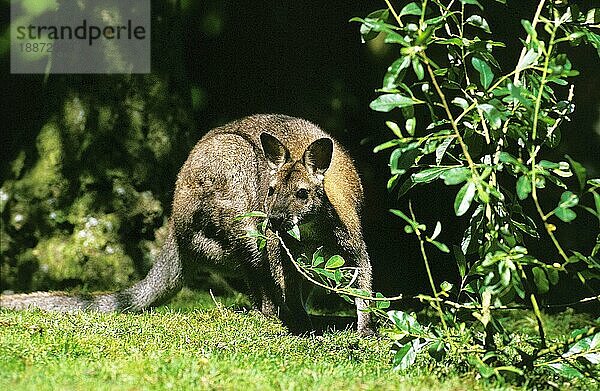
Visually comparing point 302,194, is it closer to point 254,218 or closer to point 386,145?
point 254,218

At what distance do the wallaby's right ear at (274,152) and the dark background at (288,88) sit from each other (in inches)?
41.8

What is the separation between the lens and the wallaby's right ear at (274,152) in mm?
6234

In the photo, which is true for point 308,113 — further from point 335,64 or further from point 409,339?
point 409,339

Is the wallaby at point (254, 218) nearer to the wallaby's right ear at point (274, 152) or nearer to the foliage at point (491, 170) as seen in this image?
the wallaby's right ear at point (274, 152)

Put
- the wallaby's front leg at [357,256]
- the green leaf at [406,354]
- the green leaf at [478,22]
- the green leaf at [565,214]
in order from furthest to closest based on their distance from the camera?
the wallaby's front leg at [357,256]
the green leaf at [478,22]
the green leaf at [406,354]
the green leaf at [565,214]

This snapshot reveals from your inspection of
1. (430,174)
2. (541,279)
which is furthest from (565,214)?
(430,174)

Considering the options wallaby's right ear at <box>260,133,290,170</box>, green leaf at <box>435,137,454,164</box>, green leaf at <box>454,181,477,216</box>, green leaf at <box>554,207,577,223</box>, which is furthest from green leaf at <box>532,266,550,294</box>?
wallaby's right ear at <box>260,133,290,170</box>

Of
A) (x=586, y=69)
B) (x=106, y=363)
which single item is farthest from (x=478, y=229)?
(x=586, y=69)

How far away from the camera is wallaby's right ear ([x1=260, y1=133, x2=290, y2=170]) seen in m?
6.23

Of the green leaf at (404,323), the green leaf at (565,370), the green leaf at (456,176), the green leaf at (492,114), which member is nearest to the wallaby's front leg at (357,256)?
the green leaf at (404,323)

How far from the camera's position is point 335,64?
7.62m

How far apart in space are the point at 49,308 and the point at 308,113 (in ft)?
8.83

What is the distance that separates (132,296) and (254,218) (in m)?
1.14

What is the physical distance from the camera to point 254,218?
669 cm
